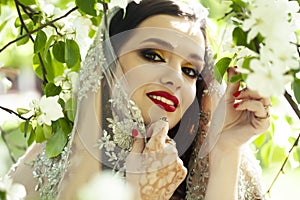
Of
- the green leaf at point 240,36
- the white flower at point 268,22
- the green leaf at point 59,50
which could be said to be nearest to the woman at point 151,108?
the green leaf at point 59,50

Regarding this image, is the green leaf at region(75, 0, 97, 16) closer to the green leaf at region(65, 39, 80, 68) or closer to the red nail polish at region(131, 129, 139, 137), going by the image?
the green leaf at region(65, 39, 80, 68)

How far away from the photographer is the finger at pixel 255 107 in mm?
1053

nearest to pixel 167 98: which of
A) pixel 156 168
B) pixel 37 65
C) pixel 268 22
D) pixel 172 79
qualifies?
pixel 172 79

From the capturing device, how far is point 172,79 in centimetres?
109

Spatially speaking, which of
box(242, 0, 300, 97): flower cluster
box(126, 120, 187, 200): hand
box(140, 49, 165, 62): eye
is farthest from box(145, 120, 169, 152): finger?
box(242, 0, 300, 97): flower cluster

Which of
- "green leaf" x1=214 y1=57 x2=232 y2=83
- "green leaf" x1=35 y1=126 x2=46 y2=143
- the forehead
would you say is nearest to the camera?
"green leaf" x1=214 y1=57 x2=232 y2=83

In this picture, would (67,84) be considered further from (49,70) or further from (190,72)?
(190,72)

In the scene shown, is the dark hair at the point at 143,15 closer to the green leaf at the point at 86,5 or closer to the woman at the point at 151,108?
the woman at the point at 151,108

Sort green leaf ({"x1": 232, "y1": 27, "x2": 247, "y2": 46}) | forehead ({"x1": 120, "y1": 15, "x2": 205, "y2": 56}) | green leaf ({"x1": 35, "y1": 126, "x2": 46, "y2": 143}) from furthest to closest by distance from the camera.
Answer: forehead ({"x1": 120, "y1": 15, "x2": 205, "y2": 56}), green leaf ({"x1": 35, "y1": 126, "x2": 46, "y2": 143}), green leaf ({"x1": 232, "y1": 27, "x2": 247, "y2": 46})

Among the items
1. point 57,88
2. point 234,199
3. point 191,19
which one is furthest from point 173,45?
point 234,199

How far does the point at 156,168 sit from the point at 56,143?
7.0 inches

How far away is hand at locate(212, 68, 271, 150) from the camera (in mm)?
1066

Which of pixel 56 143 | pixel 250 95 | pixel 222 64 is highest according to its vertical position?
pixel 222 64

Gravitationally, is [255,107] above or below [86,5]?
below
